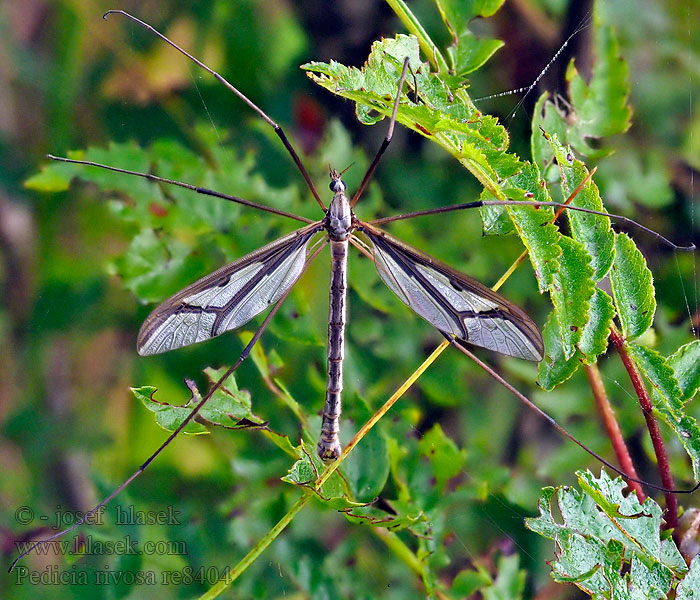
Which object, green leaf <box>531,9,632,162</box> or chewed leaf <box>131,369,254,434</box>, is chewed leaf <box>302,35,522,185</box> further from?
chewed leaf <box>131,369,254,434</box>

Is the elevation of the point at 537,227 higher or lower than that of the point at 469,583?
higher

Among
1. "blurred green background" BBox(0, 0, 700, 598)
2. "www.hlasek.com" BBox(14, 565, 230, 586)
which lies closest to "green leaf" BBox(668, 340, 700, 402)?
"blurred green background" BBox(0, 0, 700, 598)

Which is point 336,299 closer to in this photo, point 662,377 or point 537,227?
point 537,227

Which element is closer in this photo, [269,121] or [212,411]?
[212,411]

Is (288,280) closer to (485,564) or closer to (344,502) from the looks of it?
(344,502)

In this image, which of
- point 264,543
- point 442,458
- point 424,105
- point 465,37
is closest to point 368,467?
point 442,458

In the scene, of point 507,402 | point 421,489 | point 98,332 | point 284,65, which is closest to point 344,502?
point 421,489
